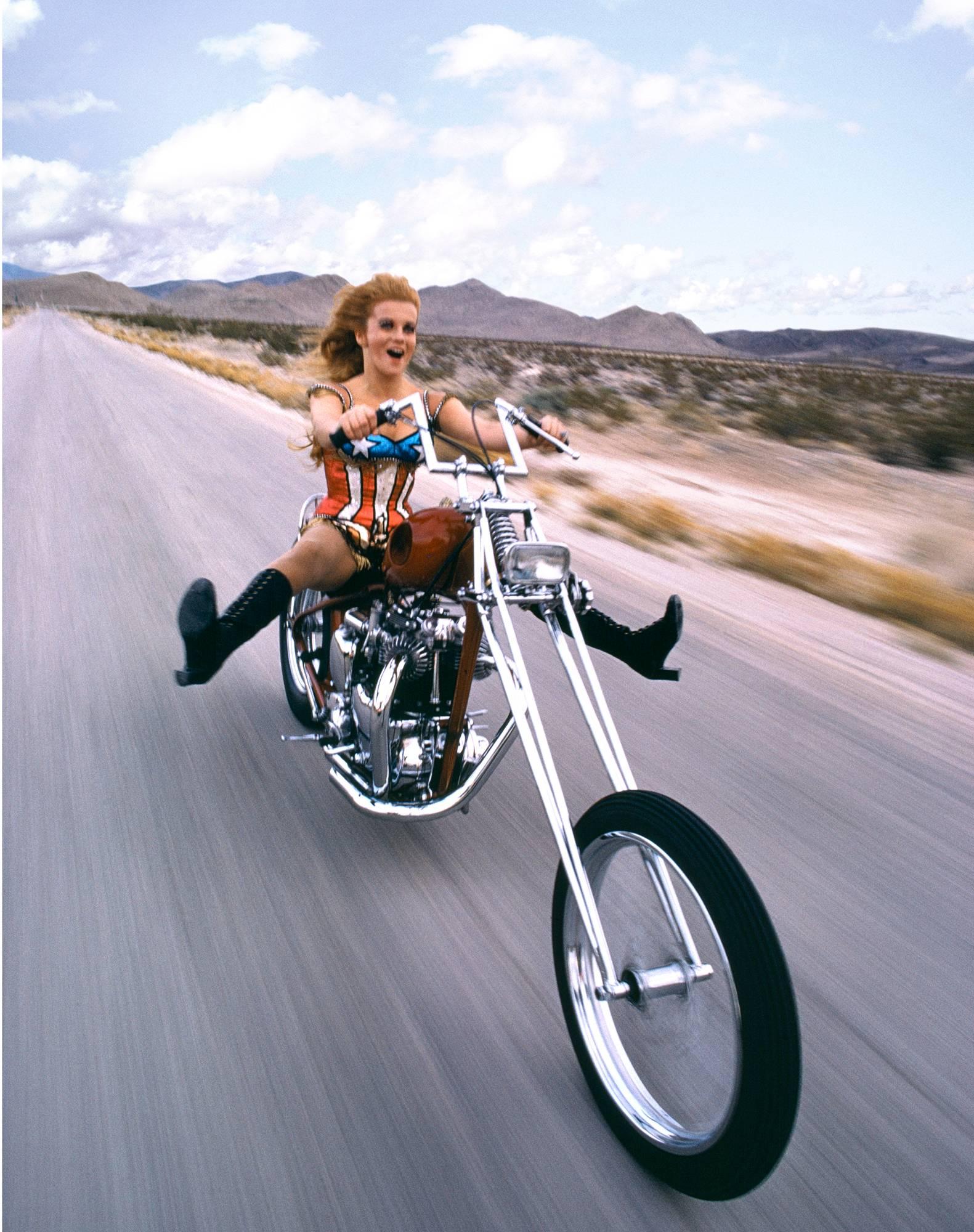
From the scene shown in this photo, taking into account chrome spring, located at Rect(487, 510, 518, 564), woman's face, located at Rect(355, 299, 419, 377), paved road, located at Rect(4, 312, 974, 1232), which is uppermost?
woman's face, located at Rect(355, 299, 419, 377)

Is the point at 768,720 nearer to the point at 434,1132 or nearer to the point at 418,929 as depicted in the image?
the point at 418,929

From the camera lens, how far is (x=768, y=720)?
427 centimetres

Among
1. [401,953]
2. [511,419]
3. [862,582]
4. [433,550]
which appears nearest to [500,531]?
[433,550]

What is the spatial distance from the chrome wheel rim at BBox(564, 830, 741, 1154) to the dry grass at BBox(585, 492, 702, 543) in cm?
612

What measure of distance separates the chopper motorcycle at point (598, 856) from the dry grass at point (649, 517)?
531 cm

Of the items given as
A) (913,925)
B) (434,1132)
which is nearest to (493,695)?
(913,925)

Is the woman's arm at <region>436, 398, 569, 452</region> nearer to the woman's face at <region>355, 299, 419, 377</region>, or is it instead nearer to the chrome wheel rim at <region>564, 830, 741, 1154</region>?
the woman's face at <region>355, 299, 419, 377</region>

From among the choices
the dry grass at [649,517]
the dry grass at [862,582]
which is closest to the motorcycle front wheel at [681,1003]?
the dry grass at [862,582]

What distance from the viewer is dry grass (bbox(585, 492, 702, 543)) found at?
26.9ft

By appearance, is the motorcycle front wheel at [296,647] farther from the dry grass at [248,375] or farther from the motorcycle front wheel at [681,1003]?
the dry grass at [248,375]

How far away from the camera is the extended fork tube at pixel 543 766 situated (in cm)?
193

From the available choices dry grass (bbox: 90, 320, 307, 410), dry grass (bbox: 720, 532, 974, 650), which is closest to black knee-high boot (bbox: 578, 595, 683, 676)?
dry grass (bbox: 720, 532, 974, 650)

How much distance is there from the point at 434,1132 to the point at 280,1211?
1.15ft

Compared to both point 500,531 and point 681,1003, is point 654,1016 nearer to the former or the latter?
point 681,1003
